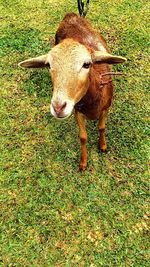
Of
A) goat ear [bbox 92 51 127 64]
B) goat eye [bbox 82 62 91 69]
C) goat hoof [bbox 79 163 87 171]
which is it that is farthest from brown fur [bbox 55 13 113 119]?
goat hoof [bbox 79 163 87 171]

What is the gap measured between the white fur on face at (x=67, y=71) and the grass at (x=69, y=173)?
1810mm

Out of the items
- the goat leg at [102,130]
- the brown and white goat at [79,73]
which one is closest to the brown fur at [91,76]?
the brown and white goat at [79,73]

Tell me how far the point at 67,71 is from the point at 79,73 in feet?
0.42

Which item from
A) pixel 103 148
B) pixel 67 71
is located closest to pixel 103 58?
pixel 67 71

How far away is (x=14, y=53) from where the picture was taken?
676 cm

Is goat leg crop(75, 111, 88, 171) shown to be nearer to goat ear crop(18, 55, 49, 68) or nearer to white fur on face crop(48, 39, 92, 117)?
goat ear crop(18, 55, 49, 68)

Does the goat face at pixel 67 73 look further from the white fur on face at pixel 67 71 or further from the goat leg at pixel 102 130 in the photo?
the goat leg at pixel 102 130

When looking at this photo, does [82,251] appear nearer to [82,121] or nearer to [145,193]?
[145,193]

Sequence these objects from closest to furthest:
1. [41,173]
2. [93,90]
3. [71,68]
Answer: [71,68]
[93,90]
[41,173]

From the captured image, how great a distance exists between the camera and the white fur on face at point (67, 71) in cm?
344

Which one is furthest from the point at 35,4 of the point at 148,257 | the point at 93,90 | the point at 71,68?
the point at 148,257

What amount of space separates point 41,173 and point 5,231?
91 centimetres

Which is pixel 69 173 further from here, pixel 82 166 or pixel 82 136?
pixel 82 136

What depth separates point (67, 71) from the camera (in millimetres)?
3463
